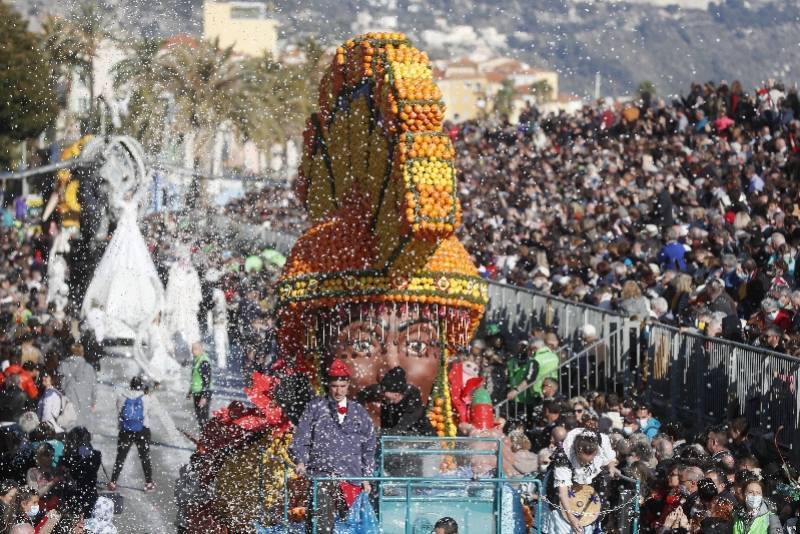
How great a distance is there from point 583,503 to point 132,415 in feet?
21.7

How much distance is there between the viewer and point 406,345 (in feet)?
38.3

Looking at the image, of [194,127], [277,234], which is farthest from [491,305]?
[194,127]

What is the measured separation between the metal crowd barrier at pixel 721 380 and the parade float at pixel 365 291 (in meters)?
2.32

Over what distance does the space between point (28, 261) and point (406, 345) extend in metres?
19.1

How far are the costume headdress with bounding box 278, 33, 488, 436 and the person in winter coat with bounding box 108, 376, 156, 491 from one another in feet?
12.2

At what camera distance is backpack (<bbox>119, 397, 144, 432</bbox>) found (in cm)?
1560

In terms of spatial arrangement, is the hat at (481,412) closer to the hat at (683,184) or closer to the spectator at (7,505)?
the spectator at (7,505)

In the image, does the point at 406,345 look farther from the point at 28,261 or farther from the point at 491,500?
the point at 28,261

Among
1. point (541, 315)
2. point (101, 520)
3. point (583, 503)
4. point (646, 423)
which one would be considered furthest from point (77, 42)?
point (583, 503)

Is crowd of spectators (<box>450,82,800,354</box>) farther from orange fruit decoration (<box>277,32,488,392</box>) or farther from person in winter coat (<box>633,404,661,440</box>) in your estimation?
orange fruit decoration (<box>277,32,488,392</box>)

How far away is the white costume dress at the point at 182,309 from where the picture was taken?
933 inches

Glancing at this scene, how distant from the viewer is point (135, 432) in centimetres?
1560

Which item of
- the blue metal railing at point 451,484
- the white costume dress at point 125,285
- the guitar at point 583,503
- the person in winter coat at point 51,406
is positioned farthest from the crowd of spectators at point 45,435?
the guitar at point 583,503

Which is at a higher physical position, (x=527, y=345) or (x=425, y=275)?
(x=425, y=275)
